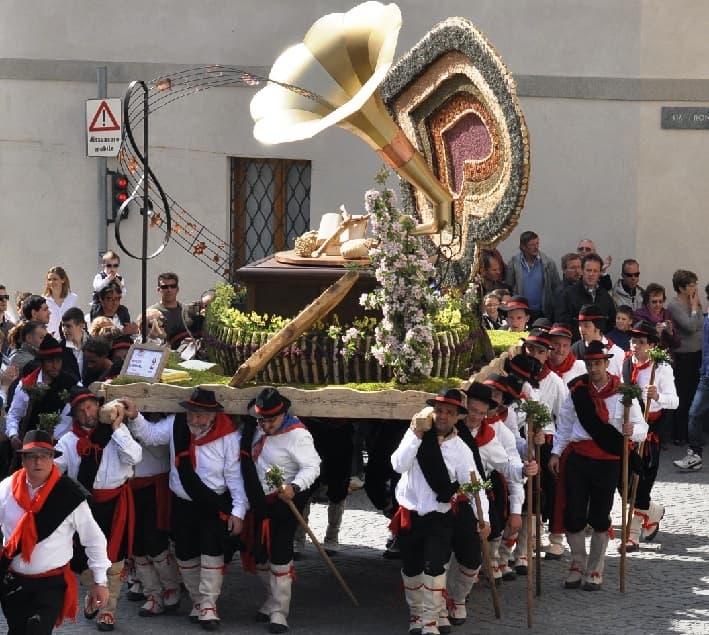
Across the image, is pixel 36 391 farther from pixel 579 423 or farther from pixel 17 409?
pixel 579 423

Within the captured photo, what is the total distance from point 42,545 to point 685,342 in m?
8.71

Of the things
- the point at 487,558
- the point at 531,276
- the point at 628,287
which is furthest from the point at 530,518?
the point at 628,287

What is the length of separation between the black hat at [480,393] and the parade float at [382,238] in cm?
23

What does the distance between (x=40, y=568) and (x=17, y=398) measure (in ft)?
9.33

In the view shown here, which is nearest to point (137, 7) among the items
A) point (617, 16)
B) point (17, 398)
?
point (617, 16)

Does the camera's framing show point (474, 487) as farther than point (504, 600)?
No

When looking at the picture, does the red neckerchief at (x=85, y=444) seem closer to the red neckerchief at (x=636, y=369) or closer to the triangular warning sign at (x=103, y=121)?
the red neckerchief at (x=636, y=369)

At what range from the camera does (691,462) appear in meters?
15.3

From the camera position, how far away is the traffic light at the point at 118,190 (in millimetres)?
18016

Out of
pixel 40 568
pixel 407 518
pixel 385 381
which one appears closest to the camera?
pixel 40 568

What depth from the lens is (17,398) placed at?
11.8m

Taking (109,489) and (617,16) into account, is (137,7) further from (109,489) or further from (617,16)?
(109,489)

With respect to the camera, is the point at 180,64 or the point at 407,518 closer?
the point at 407,518

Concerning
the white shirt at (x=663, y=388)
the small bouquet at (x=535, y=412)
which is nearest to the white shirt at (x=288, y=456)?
the small bouquet at (x=535, y=412)
